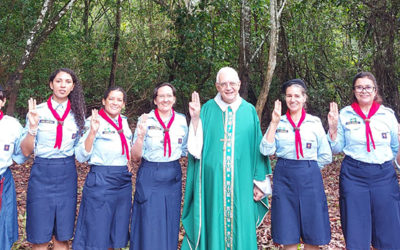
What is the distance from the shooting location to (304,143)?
3.52m

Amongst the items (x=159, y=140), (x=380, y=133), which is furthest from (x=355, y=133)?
(x=159, y=140)

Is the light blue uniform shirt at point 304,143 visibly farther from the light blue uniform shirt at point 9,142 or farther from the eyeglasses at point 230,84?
the light blue uniform shirt at point 9,142

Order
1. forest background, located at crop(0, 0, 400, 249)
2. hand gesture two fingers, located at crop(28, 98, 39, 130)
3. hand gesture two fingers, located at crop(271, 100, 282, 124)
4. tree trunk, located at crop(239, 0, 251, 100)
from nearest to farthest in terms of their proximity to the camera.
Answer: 1. hand gesture two fingers, located at crop(28, 98, 39, 130)
2. hand gesture two fingers, located at crop(271, 100, 282, 124)
3. tree trunk, located at crop(239, 0, 251, 100)
4. forest background, located at crop(0, 0, 400, 249)

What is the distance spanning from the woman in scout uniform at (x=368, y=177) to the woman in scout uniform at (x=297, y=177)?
0.22m

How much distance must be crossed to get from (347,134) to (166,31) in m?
7.61

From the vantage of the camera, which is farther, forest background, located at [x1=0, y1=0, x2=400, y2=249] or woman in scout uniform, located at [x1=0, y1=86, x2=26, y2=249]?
forest background, located at [x1=0, y1=0, x2=400, y2=249]

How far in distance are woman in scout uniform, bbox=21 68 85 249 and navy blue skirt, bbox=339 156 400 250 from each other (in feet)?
8.82

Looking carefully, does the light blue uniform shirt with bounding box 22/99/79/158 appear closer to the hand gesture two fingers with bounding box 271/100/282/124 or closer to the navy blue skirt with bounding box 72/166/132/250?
the navy blue skirt with bounding box 72/166/132/250

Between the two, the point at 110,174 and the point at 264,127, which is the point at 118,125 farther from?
the point at 264,127

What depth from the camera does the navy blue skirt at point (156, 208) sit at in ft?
11.5

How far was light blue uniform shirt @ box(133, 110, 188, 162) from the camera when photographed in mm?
3607

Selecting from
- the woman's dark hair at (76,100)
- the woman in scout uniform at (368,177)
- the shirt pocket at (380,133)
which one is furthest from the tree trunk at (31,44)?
the shirt pocket at (380,133)

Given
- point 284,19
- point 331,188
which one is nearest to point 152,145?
point 331,188

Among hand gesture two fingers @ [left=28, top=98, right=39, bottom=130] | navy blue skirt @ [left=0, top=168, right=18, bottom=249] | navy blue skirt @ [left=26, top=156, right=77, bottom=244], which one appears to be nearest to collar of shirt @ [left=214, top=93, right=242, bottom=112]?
navy blue skirt @ [left=26, top=156, right=77, bottom=244]
